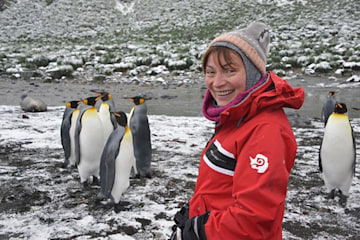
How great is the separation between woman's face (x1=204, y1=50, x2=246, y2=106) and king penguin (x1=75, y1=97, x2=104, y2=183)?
249 centimetres

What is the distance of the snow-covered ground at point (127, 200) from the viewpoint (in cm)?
255

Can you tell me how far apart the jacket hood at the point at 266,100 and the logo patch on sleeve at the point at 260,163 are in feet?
0.54

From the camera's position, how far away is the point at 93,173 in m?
3.51

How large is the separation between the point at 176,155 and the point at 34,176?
177 cm

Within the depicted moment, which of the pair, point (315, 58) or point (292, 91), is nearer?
point (292, 91)

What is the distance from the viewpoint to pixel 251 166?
3.26 ft

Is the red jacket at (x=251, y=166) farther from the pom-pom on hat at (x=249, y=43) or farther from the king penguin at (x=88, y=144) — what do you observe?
the king penguin at (x=88, y=144)

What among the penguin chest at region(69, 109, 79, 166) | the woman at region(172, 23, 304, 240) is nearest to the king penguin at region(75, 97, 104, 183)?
the penguin chest at region(69, 109, 79, 166)

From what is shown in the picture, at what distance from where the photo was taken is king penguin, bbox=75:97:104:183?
3.44 m

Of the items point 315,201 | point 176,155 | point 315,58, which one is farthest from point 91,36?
point 315,201

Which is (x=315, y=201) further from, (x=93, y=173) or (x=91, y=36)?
(x=91, y=36)

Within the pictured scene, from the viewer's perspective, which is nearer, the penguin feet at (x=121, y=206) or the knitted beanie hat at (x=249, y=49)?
the knitted beanie hat at (x=249, y=49)

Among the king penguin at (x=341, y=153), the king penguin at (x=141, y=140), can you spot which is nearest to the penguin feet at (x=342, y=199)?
the king penguin at (x=341, y=153)

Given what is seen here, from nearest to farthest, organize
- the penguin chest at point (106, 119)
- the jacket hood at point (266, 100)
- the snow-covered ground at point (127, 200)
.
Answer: the jacket hood at point (266, 100), the snow-covered ground at point (127, 200), the penguin chest at point (106, 119)
